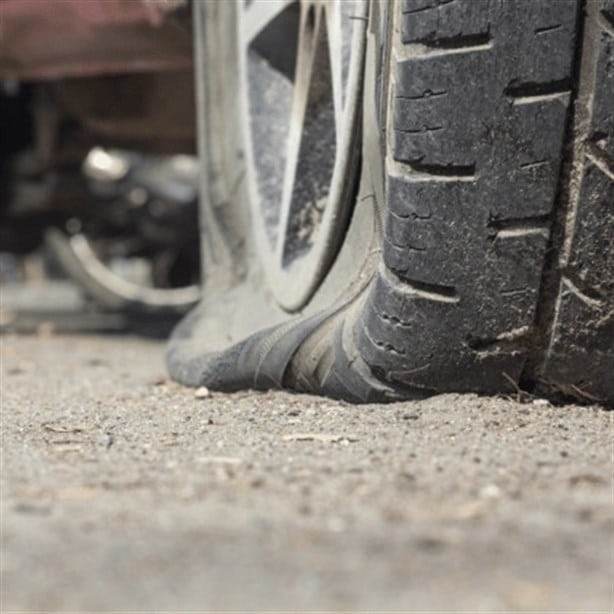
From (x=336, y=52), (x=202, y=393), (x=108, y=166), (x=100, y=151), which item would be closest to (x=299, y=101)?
(x=336, y=52)

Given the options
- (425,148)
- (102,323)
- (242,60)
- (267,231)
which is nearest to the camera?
(425,148)

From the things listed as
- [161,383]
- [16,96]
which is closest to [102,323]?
[16,96]

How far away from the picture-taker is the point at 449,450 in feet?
5.08

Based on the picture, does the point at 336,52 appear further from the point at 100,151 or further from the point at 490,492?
the point at 100,151

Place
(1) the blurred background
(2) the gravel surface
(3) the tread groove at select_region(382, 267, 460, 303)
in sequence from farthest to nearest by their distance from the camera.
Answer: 1. (1) the blurred background
2. (3) the tread groove at select_region(382, 267, 460, 303)
3. (2) the gravel surface

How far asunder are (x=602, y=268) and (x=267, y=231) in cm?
87

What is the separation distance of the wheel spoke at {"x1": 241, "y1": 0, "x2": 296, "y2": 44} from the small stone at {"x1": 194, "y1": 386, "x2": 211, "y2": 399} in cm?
63

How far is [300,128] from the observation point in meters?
2.29

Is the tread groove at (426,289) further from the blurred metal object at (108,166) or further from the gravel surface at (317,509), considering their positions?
the blurred metal object at (108,166)

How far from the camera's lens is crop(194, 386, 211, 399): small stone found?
223 cm

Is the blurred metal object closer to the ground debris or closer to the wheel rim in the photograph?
the wheel rim

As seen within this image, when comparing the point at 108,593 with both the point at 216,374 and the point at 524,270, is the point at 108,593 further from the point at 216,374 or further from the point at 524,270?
the point at 216,374

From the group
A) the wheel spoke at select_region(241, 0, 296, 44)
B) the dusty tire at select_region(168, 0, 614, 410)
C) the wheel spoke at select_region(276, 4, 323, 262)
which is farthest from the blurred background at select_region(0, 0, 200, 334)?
the dusty tire at select_region(168, 0, 614, 410)

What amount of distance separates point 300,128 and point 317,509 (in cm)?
111
